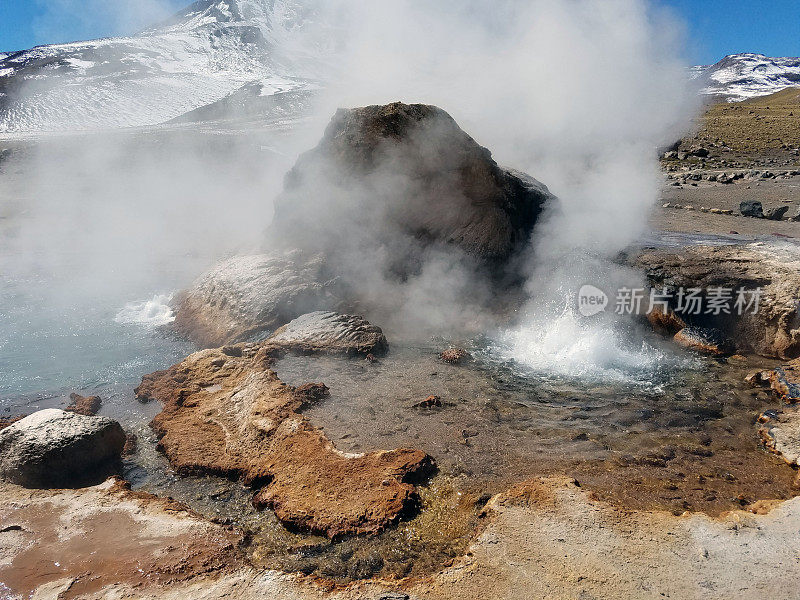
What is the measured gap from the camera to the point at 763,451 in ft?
13.5

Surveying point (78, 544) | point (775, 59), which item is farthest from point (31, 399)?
point (775, 59)

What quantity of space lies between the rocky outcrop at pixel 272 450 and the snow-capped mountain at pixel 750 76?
220 ft

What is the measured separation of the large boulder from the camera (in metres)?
7.32

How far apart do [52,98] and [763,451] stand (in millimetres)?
51522

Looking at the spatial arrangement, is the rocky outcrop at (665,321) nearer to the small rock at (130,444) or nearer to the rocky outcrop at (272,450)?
the rocky outcrop at (272,450)

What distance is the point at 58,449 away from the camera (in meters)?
3.96

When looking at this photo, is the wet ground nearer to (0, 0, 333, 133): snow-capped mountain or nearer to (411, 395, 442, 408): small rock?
(411, 395, 442, 408): small rock

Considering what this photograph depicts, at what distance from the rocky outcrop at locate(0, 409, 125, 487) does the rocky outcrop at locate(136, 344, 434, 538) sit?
0.45 metres

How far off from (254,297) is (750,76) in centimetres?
8975

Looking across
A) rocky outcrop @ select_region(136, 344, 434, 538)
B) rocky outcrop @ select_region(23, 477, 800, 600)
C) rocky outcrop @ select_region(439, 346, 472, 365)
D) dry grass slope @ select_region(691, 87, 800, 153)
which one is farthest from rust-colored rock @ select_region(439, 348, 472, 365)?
dry grass slope @ select_region(691, 87, 800, 153)

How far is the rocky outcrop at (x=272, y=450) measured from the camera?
3.42 m

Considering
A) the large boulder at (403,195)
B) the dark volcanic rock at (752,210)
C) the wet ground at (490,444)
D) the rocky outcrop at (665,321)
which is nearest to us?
the wet ground at (490,444)

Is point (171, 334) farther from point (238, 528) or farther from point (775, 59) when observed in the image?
point (775, 59)

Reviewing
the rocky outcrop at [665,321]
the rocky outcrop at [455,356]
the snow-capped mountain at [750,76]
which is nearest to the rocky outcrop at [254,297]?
the rocky outcrop at [455,356]
